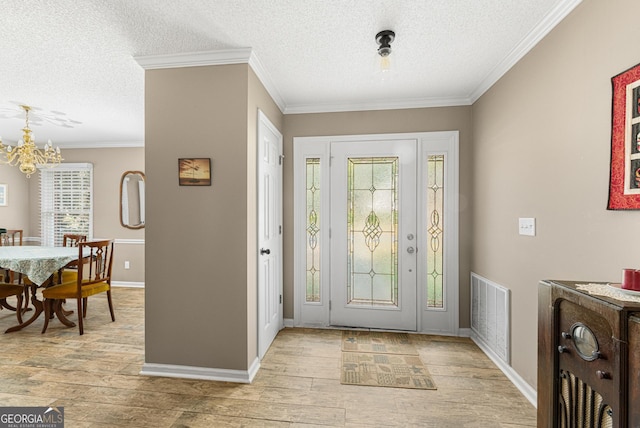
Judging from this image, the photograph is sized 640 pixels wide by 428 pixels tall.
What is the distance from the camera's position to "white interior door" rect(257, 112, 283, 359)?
8.46 ft

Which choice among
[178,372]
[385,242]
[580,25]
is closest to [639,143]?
[580,25]

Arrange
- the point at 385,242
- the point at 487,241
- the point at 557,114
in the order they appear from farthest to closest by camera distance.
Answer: the point at 385,242 → the point at 487,241 → the point at 557,114

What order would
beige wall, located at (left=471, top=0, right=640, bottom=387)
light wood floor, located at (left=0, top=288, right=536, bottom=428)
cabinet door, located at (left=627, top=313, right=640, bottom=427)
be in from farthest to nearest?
light wood floor, located at (left=0, top=288, right=536, bottom=428) < beige wall, located at (left=471, top=0, right=640, bottom=387) < cabinet door, located at (left=627, top=313, right=640, bottom=427)

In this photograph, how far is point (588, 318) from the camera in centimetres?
102

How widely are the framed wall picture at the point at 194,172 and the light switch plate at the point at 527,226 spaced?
7.88 feet

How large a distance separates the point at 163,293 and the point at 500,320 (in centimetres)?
281

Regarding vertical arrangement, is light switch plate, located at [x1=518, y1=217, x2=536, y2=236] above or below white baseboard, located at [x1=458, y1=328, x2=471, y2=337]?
above

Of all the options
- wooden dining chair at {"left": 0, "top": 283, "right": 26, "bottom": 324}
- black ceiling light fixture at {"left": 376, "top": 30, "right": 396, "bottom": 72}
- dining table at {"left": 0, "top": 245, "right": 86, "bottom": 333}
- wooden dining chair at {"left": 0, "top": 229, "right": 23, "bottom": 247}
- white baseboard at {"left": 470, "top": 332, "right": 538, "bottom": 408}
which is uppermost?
black ceiling light fixture at {"left": 376, "top": 30, "right": 396, "bottom": 72}

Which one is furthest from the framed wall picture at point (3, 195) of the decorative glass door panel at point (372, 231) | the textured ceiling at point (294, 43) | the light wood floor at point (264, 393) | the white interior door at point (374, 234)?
the decorative glass door panel at point (372, 231)

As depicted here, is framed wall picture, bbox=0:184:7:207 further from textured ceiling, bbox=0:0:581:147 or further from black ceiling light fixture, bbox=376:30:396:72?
black ceiling light fixture, bbox=376:30:396:72

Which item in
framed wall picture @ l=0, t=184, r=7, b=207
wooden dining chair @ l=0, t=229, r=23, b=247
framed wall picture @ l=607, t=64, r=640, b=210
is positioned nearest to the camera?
framed wall picture @ l=607, t=64, r=640, b=210

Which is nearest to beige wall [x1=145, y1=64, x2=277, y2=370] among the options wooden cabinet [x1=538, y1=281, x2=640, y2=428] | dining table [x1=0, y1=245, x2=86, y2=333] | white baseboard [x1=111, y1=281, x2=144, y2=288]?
dining table [x1=0, y1=245, x2=86, y2=333]

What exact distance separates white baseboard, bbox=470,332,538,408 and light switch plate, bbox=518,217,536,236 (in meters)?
1.08

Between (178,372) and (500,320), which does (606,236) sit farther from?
(178,372)
